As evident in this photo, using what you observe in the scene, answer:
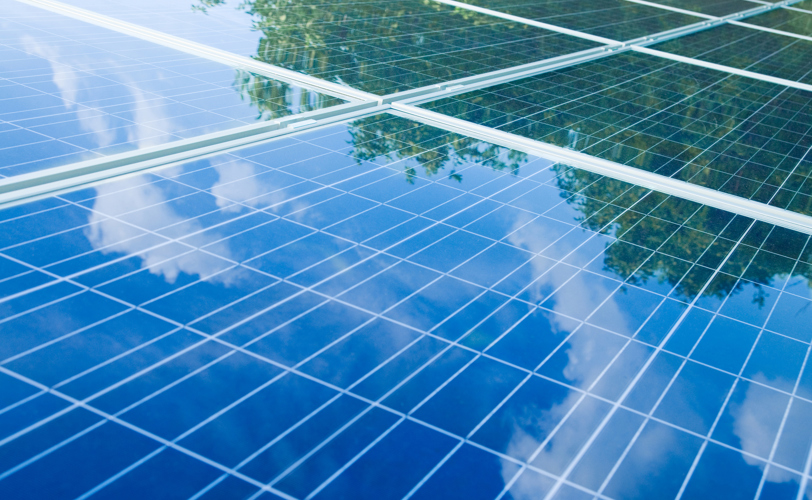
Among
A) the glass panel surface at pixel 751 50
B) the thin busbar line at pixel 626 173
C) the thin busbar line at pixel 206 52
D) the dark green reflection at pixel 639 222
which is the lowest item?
the dark green reflection at pixel 639 222

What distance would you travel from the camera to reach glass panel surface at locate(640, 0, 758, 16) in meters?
16.8

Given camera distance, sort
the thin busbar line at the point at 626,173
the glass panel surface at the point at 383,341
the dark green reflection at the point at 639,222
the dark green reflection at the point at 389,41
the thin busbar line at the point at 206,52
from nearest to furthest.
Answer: the glass panel surface at the point at 383,341 < the dark green reflection at the point at 639,222 < the thin busbar line at the point at 626,173 < the thin busbar line at the point at 206,52 < the dark green reflection at the point at 389,41

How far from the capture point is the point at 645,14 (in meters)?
15.3

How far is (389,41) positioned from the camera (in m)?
9.80

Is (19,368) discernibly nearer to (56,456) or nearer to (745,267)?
(56,456)

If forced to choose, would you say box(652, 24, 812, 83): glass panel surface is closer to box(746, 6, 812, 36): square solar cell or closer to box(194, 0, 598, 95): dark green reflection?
box(746, 6, 812, 36): square solar cell

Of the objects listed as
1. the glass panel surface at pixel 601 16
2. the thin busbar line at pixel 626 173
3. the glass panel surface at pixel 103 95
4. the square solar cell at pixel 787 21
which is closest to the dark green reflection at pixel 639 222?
the thin busbar line at pixel 626 173

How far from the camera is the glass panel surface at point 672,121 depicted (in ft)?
20.5

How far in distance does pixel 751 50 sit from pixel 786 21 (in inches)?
219

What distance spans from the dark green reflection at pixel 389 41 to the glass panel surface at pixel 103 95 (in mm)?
1031

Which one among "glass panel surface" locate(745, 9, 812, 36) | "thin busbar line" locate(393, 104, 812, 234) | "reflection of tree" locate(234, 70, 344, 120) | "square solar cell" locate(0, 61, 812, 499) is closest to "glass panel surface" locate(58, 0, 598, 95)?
"reflection of tree" locate(234, 70, 344, 120)

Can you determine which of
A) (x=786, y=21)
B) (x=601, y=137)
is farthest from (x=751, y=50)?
(x=601, y=137)

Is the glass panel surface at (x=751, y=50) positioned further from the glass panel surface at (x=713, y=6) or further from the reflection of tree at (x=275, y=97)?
the reflection of tree at (x=275, y=97)

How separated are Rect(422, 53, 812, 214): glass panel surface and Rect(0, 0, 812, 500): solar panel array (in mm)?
55
